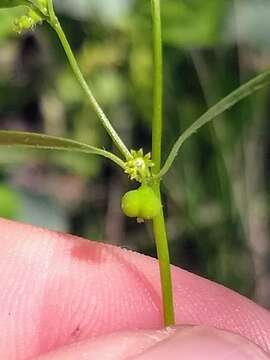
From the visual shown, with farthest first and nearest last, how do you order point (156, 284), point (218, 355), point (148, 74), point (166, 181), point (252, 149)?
point (252, 149) < point (166, 181) < point (148, 74) < point (156, 284) < point (218, 355)

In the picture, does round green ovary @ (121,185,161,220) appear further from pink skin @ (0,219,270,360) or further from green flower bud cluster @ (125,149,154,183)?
pink skin @ (0,219,270,360)

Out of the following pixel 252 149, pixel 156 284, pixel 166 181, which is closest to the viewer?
pixel 156 284

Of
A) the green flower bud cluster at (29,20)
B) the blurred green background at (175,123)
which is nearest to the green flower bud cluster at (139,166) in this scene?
the green flower bud cluster at (29,20)

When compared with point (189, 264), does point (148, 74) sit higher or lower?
higher

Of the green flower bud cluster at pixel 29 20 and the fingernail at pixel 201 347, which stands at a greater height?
the green flower bud cluster at pixel 29 20

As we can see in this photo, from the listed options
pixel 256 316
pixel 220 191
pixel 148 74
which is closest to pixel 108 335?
pixel 256 316

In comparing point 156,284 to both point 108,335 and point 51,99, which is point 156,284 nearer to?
point 108,335

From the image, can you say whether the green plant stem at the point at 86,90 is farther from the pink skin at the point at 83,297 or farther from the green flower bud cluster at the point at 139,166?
the pink skin at the point at 83,297
